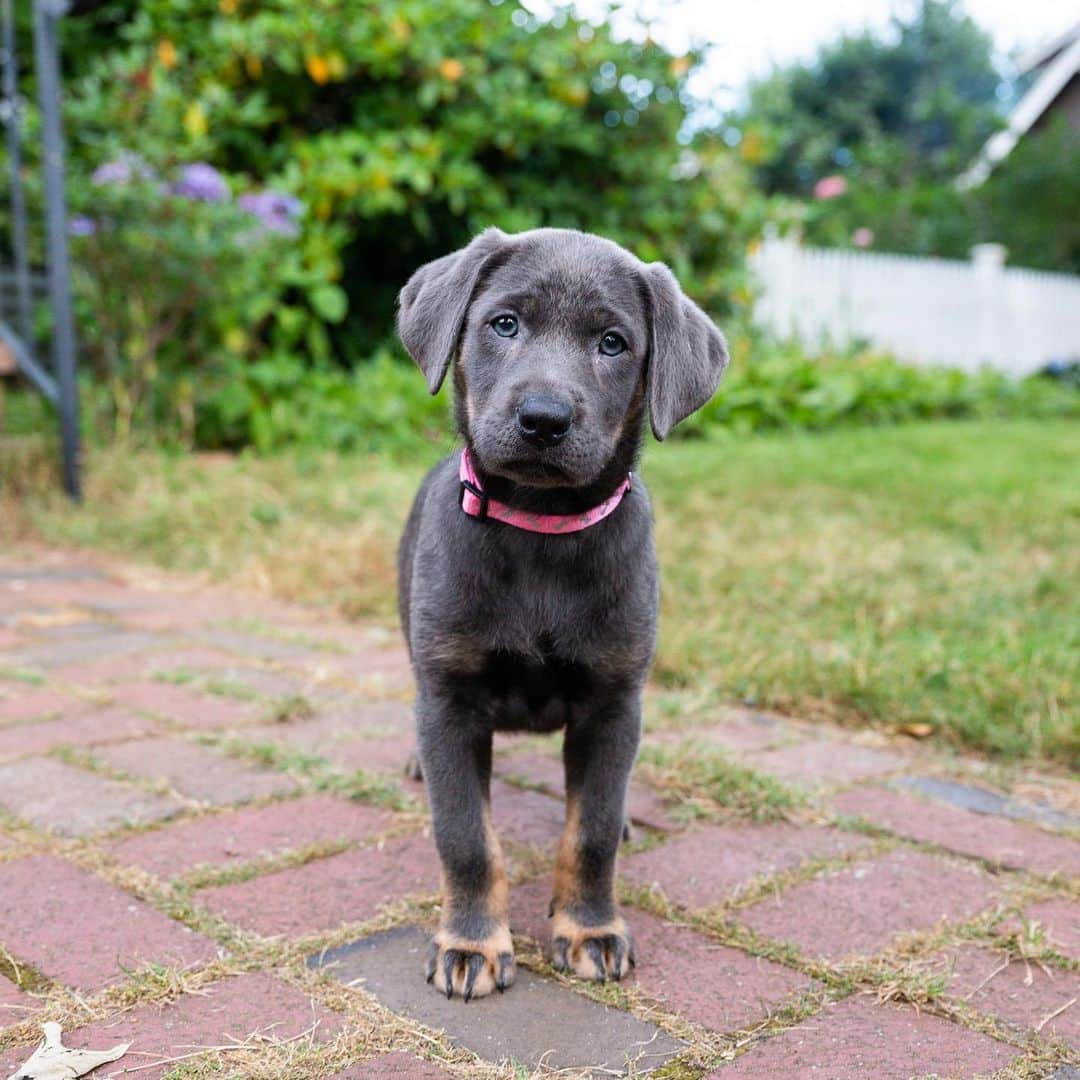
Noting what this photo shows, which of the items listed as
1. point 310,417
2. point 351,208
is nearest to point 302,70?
point 351,208

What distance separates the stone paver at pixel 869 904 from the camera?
2.28m

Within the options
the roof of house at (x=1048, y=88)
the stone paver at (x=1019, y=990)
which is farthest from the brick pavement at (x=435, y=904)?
the roof of house at (x=1048, y=88)

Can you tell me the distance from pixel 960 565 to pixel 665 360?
296 centimetres

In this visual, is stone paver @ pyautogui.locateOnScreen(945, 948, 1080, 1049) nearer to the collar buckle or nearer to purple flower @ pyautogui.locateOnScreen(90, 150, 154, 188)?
the collar buckle

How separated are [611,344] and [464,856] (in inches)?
37.4

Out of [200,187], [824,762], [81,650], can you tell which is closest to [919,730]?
[824,762]

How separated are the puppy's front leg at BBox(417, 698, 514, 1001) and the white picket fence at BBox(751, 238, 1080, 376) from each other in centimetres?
813

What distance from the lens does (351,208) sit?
7.74 metres

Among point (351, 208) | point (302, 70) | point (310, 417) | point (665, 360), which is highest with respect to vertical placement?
point (302, 70)

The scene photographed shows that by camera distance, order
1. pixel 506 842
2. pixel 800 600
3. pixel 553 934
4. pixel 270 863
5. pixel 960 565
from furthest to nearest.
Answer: pixel 960 565 < pixel 800 600 < pixel 506 842 < pixel 270 863 < pixel 553 934

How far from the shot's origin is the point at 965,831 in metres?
2.81

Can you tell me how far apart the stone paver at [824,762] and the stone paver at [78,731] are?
1595 mm

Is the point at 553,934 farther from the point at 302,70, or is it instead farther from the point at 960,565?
the point at 302,70

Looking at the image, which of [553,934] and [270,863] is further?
[270,863]
